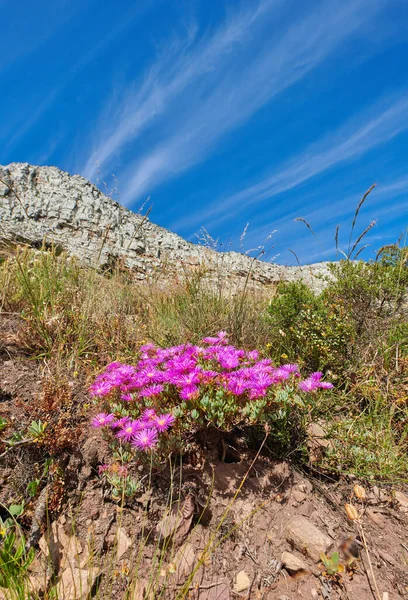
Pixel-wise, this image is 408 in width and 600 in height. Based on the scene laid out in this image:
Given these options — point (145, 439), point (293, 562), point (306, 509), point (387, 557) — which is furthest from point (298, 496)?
point (145, 439)

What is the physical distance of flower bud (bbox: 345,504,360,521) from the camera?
1.76 metres

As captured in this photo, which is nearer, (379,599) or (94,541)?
(379,599)

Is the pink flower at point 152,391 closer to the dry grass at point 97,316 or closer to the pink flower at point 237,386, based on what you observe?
the pink flower at point 237,386

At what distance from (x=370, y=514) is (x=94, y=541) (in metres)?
1.50

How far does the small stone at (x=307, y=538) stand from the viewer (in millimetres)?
1549

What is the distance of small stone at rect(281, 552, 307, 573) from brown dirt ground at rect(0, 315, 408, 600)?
22 mm

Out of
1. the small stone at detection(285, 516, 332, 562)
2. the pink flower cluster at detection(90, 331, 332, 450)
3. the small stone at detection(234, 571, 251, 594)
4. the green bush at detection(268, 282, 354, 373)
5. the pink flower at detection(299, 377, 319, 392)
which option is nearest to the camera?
the small stone at detection(234, 571, 251, 594)

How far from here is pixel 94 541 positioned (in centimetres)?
156

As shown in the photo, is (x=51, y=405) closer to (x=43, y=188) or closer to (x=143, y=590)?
(x=143, y=590)

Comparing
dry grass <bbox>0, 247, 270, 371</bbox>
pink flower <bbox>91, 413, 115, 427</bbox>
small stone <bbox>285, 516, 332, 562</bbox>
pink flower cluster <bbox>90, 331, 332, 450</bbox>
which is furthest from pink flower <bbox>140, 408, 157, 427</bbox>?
dry grass <bbox>0, 247, 270, 371</bbox>

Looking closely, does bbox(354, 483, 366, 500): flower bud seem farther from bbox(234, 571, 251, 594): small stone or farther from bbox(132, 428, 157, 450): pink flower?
bbox(132, 428, 157, 450): pink flower

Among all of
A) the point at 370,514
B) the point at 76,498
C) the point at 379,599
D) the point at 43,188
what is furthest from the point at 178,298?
the point at 43,188

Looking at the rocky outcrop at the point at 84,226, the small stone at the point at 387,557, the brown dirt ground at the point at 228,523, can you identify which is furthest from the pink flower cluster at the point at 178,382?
the rocky outcrop at the point at 84,226

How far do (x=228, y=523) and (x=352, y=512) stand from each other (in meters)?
0.68
